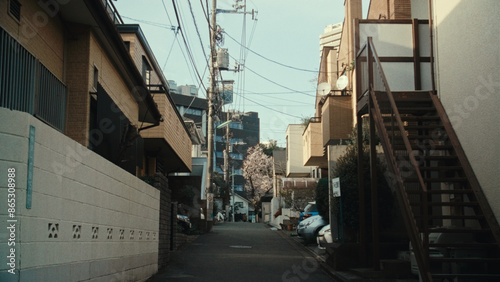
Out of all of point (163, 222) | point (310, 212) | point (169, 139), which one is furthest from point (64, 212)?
point (310, 212)

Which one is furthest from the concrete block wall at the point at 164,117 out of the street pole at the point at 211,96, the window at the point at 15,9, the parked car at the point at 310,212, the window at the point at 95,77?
the window at the point at 15,9

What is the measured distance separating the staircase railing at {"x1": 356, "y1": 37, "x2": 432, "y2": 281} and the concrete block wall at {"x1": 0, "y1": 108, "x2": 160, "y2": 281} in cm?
454

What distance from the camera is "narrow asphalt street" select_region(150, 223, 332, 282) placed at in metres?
12.1

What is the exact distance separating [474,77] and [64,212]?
726cm

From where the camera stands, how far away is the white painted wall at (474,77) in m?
9.21

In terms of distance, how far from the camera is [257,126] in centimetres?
10525

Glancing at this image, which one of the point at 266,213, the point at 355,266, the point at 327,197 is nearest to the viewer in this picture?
the point at 355,266

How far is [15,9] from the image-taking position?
26.6 feet

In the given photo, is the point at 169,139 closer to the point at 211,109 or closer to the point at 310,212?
the point at 310,212

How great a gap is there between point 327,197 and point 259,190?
185 ft

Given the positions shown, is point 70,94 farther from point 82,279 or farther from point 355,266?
point 355,266

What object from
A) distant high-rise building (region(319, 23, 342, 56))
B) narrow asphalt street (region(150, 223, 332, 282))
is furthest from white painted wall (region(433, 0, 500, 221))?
distant high-rise building (region(319, 23, 342, 56))

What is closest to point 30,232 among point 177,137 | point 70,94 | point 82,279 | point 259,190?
point 82,279

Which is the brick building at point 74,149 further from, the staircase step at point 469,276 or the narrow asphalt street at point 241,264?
the staircase step at point 469,276
